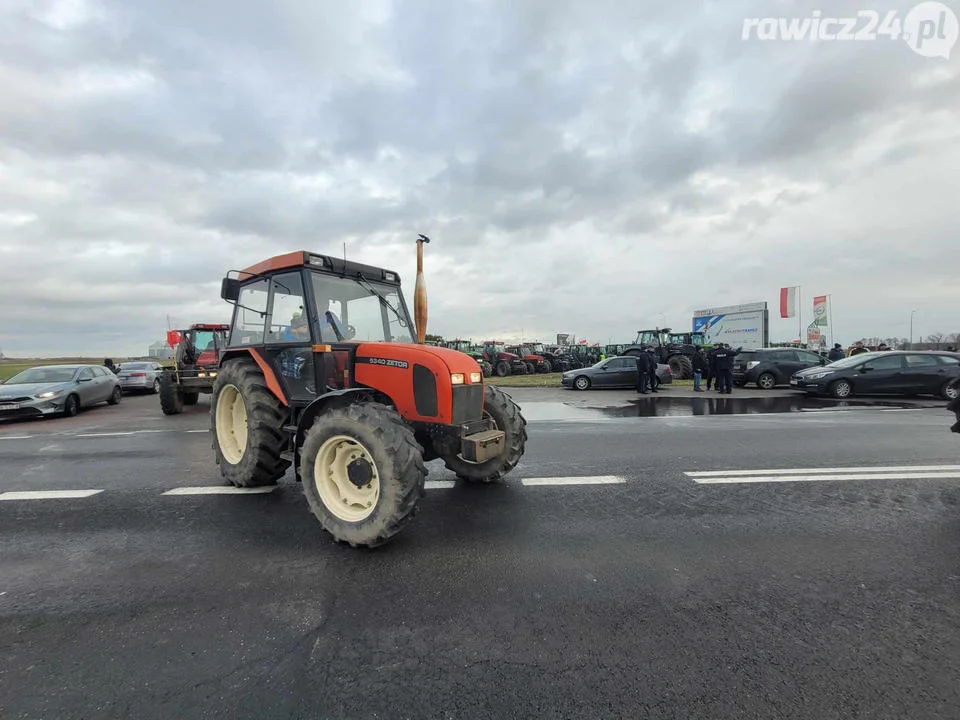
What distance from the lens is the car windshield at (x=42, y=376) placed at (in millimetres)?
12278

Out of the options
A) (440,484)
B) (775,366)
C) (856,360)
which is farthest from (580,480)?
(775,366)

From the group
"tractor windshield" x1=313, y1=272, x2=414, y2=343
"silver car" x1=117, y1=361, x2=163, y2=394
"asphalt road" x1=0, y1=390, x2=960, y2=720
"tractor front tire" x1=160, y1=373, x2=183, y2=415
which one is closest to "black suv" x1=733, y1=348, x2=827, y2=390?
"asphalt road" x1=0, y1=390, x2=960, y2=720

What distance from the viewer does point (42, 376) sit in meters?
12.6

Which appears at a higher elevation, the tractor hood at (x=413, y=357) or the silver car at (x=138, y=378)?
the tractor hood at (x=413, y=357)

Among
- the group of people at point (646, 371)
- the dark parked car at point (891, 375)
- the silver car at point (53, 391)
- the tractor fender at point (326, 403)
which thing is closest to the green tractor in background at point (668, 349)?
the group of people at point (646, 371)

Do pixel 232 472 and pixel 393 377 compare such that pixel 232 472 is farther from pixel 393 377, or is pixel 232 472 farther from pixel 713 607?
pixel 713 607

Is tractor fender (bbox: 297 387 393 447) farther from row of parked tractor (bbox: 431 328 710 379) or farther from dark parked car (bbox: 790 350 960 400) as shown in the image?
dark parked car (bbox: 790 350 960 400)

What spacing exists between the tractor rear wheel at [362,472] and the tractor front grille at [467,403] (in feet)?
1.67

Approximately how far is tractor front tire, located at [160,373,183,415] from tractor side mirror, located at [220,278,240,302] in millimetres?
8618

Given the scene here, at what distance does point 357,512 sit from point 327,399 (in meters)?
0.94

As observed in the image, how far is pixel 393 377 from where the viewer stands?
396cm

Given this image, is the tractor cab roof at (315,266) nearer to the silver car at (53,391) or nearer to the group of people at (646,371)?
the silver car at (53,391)

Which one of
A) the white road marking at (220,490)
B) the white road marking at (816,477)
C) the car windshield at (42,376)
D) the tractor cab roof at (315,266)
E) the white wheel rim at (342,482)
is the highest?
the tractor cab roof at (315,266)

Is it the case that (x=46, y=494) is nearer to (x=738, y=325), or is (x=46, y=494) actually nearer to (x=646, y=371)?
(x=646, y=371)
